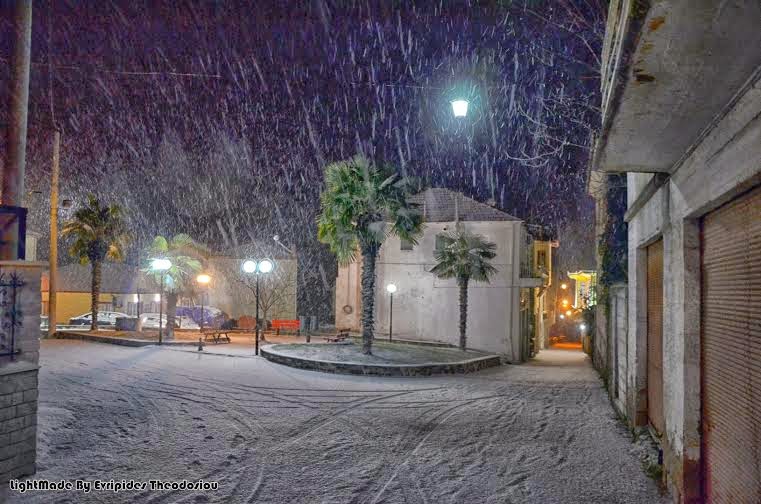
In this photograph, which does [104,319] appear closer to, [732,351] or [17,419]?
[17,419]

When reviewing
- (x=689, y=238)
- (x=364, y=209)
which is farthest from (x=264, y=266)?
(x=689, y=238)

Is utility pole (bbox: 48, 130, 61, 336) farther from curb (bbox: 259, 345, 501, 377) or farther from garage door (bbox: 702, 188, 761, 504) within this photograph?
garage door (bbox: 702, 188, 761, 504)

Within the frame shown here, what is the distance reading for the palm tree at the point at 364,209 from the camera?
21547 millimetres

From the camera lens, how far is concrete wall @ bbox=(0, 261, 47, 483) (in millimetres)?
7184

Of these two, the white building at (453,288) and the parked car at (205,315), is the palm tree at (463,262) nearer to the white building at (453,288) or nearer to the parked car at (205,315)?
the white building at (453,288)

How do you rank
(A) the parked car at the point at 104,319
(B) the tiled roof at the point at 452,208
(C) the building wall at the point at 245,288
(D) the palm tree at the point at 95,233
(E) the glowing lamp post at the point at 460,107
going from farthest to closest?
(C) the building wall at the point at 245,288 → (A) the parked car at the point at 104,319 → (B) the tiled roof at the point at 452,208 → (D) the palm tree at the point at 95,233 → (E) the glowing lamp post at the point at 460,107

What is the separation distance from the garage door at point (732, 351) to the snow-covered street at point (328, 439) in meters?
1.73

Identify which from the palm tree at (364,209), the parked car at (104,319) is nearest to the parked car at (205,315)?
the parked car at (104,319)

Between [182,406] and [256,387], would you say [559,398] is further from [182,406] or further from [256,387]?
[182,406]

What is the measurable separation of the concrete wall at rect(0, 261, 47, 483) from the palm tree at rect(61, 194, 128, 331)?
25.1 meters

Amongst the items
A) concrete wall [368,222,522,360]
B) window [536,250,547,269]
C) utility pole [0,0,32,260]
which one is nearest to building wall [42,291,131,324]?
concrete wall [368,222,522,360]

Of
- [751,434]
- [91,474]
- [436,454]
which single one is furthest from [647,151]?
[91,474]

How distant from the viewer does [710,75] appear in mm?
4605

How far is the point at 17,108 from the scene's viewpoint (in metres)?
7.77
